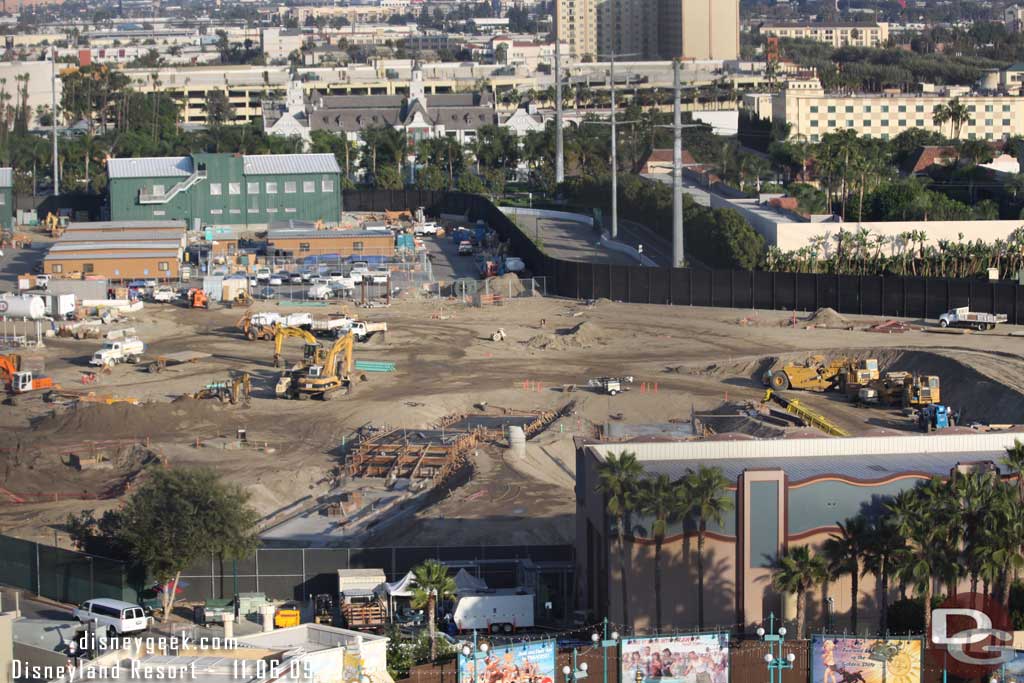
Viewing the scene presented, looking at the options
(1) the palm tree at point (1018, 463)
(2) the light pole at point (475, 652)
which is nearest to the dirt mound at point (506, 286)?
(1) the palm tree at point (1018, 463)

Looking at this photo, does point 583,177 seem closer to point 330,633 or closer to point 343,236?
point 343,236

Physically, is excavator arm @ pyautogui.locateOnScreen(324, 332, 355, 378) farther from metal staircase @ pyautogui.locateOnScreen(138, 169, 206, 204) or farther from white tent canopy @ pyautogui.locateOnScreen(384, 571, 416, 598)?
metal staircase @ pyautogui.locateOnScreen(138, 169, 206, 204)

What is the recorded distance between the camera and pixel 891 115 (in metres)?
139

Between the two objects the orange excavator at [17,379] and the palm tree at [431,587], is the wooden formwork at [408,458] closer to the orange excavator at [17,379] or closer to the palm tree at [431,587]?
the palm tree at [431,587]

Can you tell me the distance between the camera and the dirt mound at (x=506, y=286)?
8312 cm

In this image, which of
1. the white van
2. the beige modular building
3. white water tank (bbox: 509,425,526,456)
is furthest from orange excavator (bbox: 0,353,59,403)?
the beige modular building

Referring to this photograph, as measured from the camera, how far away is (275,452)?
5562 cm

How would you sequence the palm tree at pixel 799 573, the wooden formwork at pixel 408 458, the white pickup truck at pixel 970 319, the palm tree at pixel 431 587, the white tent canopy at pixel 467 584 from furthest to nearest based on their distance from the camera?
the white pickup truck at pixel 970 319 < the wooden formwork at pixel 408 458 < the white tent canopy at pixel 467 584 < the palm tree at pixel 431 587 < the palm tree at pixel 799 573

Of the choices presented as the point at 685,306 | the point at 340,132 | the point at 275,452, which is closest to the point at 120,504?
the point at 275,452

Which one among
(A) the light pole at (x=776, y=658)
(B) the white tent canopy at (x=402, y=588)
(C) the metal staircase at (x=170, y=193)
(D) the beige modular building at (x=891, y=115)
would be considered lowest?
(B) the white tent canopy at (x=402, y=588)

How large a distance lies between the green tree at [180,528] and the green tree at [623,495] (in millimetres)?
8339

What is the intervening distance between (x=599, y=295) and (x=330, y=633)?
5178 centimetres

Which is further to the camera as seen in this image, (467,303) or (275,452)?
(467,303)

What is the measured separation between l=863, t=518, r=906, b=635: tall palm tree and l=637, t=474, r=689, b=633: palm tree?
355cm
